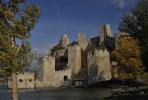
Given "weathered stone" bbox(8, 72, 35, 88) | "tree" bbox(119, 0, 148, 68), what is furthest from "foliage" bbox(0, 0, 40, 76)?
"weathered stone" bbox(8, 72, 35, 88)

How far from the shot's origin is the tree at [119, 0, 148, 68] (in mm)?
53700

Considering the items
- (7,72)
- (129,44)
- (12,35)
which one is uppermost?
(129,44)

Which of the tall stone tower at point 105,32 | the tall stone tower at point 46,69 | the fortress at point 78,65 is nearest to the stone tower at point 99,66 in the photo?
the fortress at point 78,65

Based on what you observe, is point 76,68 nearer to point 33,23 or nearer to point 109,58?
point 109,58

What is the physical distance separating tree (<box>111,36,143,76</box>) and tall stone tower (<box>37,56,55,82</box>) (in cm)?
4637

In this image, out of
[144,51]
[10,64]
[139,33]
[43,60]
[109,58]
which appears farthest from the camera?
[43,60]

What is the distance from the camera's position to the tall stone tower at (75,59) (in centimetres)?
11612

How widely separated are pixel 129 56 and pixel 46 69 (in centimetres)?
5107

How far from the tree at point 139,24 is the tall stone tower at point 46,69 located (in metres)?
49.9

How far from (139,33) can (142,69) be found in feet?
18.4

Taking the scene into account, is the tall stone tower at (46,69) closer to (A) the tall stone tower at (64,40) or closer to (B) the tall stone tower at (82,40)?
(B) the tall stone tower at (82,40)

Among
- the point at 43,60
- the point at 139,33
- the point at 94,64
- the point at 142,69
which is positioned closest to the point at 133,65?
the point at 142,69

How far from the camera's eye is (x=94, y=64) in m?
106

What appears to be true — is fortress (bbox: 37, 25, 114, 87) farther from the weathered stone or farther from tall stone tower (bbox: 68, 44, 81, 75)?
the weathered stone
